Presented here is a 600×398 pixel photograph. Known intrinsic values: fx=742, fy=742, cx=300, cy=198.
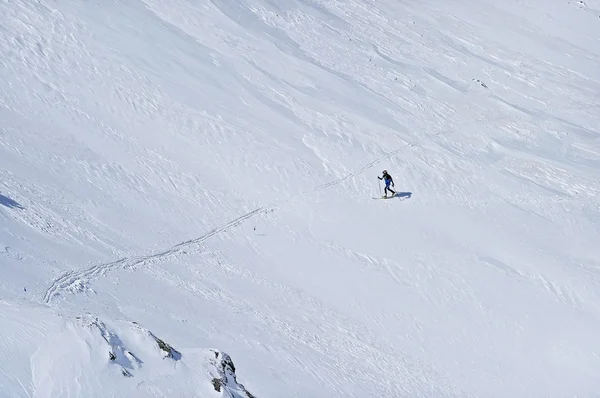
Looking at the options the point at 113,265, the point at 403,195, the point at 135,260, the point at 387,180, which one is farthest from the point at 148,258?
the point at 403,195

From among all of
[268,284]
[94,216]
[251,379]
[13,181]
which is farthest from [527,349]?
[13,181]

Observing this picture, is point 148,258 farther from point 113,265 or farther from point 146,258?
point 113,265

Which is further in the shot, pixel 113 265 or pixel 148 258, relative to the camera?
pixel 148 258

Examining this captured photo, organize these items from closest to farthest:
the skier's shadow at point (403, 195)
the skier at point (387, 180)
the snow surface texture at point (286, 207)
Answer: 1. the snow surface texture at point (286, 207)
2. the skier at point (387, 180)
3. the skier's shadow at point (403, 195)

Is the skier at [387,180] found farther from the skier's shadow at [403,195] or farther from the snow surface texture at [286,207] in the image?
the snow surface texture at [286,207]

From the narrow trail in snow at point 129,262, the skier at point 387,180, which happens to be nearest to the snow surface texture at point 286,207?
the narrow trail in snow at point 129,262
